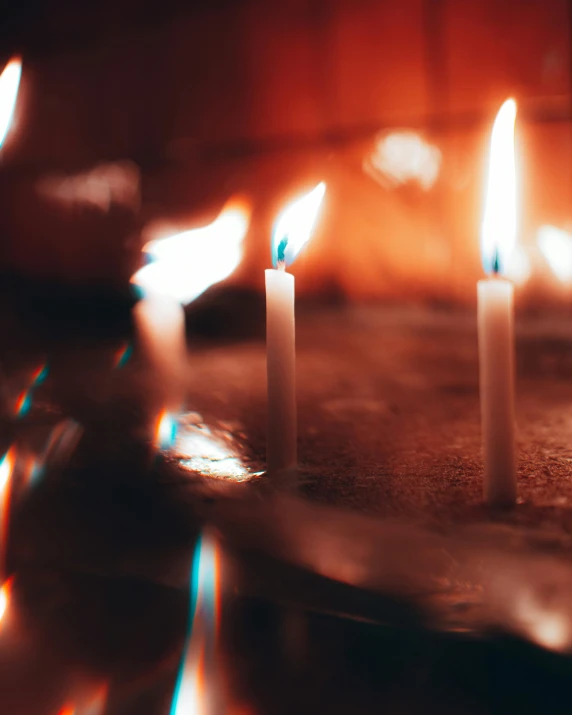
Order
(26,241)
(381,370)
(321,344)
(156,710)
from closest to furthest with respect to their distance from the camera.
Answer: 1. (156,710)
2. (381,370)
3. (321,344)
4. (26,241)

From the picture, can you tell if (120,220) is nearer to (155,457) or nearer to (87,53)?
(87,53)

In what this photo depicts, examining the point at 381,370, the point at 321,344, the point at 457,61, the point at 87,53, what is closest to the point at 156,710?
the point at 381,370

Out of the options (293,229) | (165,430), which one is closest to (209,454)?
(165,430)

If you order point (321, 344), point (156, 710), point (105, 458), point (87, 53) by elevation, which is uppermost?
point (87, 53)

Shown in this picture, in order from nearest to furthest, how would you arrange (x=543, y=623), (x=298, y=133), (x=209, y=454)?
1. (x=543, y=623)
2. (x=209, y=454)
3. (x=298, y=133)

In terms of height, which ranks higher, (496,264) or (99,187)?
(99,187)

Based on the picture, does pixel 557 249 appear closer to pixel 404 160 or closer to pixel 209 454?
pixel 404 160

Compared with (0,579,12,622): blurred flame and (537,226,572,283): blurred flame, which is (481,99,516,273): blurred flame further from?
(537,226,572,283): blurred flame
